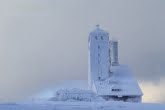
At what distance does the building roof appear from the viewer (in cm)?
8619

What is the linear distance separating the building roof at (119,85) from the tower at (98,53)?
2.06 meters

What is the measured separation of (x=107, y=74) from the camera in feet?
306

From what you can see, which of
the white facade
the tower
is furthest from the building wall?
the white facade

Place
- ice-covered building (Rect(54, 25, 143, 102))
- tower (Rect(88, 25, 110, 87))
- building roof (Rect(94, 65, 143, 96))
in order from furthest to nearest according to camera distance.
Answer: tower (Rect(88, 25, 110, 87)) → ice-covered building (Rect(54, 25, 143, 102)) → building roof (Rect(94, 65, 143, 96))

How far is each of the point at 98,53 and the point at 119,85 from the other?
25.5 feet

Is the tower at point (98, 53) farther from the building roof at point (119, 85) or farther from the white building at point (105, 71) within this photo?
the building roof at point (119, 85)

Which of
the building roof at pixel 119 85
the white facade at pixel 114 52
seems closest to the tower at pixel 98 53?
the building roof at pixel 119 85

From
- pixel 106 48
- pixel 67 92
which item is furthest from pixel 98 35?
pixel 67 92

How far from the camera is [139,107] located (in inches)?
1781

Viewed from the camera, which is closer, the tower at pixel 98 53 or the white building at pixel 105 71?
the white building at pixel 105 71

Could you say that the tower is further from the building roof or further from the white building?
the building roof

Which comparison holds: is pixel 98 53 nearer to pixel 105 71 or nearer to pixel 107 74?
pixel 105 71

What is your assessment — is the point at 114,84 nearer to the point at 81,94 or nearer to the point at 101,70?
the point at 101,70

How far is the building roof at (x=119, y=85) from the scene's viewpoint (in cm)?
8619
